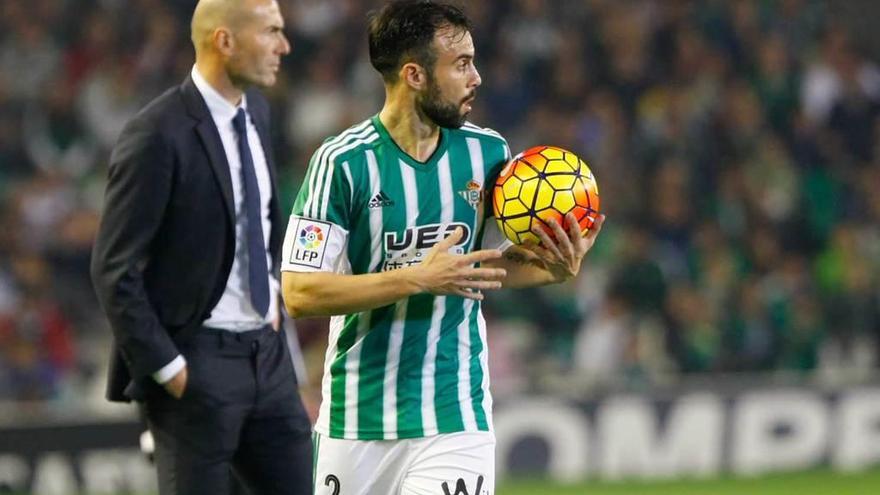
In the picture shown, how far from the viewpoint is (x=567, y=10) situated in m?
13.3

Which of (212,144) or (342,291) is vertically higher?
(212,144)

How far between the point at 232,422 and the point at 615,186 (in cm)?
749

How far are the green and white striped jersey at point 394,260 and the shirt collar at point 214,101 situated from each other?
1.42 ft

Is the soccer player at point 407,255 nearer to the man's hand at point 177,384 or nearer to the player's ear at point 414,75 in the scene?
the player's ear at point 414,75

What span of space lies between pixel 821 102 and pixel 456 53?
362 inches

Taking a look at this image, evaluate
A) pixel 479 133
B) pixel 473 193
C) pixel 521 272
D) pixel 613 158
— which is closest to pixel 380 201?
pixel 473 193

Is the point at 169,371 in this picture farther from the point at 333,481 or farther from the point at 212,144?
the point at 212,144

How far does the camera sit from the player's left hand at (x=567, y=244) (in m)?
4.51

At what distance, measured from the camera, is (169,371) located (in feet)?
15.5

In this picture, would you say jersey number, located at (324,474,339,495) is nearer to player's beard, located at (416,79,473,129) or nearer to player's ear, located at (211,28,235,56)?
player's beard, located at (416,79,473,129)

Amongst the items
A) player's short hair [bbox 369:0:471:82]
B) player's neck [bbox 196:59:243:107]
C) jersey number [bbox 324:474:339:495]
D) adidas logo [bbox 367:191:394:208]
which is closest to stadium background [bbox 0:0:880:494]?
player's neck [bbox 196:59:243:107]

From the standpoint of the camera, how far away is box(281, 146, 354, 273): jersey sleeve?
4543 millimetres

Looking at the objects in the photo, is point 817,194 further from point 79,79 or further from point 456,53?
point 456,53

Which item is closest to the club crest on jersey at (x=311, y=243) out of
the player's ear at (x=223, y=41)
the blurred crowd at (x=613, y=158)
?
the player's ear at (x=223, y=41)
